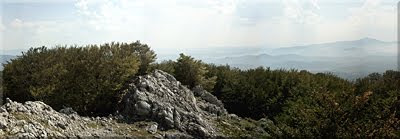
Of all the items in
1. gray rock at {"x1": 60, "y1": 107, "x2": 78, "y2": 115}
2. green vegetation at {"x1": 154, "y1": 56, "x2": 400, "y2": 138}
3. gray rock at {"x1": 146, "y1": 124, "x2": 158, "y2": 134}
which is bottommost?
gray rock at {"x1": 146, "y1": 124, "x2": 158, "y2": 134}

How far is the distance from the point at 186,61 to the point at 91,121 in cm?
1256

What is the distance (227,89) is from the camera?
3666 centimetres

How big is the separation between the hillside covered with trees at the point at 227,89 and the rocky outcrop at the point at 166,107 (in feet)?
7.39

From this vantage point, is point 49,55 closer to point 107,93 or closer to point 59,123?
point 107,93

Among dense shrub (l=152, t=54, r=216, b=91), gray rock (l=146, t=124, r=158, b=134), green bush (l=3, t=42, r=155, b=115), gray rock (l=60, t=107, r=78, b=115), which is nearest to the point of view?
gray rock (l=146, t=124, r=158, b=134)

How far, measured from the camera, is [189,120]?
2588 centimetres

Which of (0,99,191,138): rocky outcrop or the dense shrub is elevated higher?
the dense shrub

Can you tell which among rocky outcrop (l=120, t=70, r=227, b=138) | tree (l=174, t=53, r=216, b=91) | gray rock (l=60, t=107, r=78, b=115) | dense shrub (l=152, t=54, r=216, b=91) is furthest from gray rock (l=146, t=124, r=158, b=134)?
tree (l=174, t=53, r=216, b=91)

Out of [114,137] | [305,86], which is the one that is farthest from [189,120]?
[305,86]

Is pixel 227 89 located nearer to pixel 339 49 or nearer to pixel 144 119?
pixel 144 119

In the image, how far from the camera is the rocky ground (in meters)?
19.9

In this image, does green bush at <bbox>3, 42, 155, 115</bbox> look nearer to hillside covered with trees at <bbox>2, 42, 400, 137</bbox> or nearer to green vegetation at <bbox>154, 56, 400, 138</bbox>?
hillside covered with trees at <bbox>2, 42, 400, 137</bbox>

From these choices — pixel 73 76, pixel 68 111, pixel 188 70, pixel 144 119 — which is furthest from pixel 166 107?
pixel 188 70

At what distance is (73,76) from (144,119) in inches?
Result: 237
